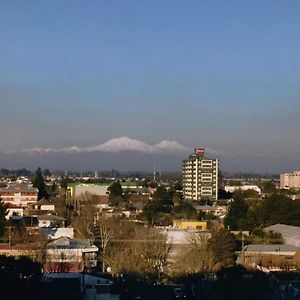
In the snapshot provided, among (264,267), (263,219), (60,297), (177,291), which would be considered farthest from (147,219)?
(60,297)

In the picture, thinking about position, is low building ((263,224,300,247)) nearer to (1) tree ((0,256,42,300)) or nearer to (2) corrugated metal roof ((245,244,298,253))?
(2) corrugated metal roof ((245,244,298,253))

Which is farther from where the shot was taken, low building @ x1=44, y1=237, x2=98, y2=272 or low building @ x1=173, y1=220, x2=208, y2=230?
low building @ x1=173, y1=220, x2=208, y2=230

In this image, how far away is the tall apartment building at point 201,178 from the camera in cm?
4084

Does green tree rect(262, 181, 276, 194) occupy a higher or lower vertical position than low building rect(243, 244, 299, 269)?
higher

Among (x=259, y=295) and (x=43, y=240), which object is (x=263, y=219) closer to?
(x=43, y=240)

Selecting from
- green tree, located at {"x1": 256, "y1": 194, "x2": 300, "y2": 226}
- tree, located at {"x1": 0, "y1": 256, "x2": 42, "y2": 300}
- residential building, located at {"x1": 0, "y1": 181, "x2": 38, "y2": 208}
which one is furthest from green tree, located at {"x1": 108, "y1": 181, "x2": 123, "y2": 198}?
tree, located at {"x1": 0, "y1": 256, "x2": 42, "y2": 300}

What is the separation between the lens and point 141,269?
1409 centimetres

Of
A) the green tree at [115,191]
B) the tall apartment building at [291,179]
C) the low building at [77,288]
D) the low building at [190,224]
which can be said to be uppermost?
the tall apartment building at [291,179]

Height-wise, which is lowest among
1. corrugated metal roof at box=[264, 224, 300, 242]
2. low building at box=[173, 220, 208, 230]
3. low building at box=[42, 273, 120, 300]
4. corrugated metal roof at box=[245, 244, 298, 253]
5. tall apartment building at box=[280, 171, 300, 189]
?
low building at box=[42, 273, 120, 300]

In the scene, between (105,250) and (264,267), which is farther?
(105,250)

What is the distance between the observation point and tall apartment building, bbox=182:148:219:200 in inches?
1608

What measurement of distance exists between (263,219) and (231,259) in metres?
6.76

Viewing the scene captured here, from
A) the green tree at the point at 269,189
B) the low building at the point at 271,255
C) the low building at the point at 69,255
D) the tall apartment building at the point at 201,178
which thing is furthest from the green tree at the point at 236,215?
the tall apartment building at the point at 201,178

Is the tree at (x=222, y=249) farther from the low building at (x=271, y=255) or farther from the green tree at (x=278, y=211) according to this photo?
the green tree at (x=278, y=211)
